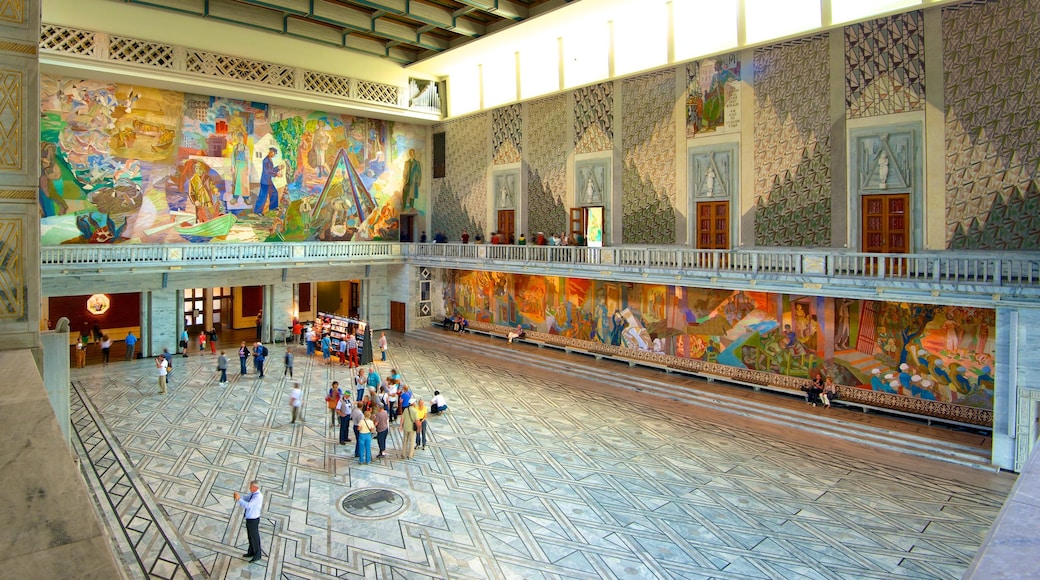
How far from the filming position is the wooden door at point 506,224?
2283 cm

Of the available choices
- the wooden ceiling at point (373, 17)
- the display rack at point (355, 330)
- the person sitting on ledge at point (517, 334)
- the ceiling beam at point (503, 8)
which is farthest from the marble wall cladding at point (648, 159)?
the display rack at point (355, 330)

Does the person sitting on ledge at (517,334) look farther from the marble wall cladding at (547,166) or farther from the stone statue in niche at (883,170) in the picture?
the stone statue in niche at (883,170)

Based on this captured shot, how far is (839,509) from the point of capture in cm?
970

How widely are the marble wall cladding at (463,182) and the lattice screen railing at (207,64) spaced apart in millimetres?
2262

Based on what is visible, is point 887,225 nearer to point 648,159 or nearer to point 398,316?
point 648,159

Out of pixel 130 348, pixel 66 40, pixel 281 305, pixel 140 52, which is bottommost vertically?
pixel 130 348

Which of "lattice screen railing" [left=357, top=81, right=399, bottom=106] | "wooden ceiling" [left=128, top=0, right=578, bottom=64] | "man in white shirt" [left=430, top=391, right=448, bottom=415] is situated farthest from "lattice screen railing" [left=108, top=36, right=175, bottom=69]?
"man in white shirt" [left=430, top=391, right=448, bottom=415]

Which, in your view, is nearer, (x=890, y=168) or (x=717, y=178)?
(x=890, y=168)

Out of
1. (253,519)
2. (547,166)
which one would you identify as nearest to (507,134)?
(547,166)

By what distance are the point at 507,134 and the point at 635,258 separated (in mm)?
8314

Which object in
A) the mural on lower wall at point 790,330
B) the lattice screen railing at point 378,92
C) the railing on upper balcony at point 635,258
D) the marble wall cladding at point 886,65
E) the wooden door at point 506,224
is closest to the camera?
the railing on upper balcony at point 635,258

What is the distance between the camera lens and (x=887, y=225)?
1398cm

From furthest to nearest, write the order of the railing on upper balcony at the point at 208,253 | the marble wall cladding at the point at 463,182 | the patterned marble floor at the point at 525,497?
the marble wall cladding at the point at 463,182 < the railing on upper balcony at the point at 208,253 < the patterned marble floor at the point at 525,497

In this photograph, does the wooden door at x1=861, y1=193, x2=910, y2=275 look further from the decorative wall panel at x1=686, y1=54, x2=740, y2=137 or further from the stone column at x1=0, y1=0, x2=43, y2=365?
the stone column at x1=0, y1=0, x2=43, y2=365
